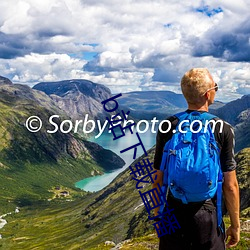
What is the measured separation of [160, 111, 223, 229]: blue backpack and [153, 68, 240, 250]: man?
35cm

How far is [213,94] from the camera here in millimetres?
11523

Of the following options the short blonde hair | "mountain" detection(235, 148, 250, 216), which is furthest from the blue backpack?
"mountain" detection(235, 148, 250, 216)

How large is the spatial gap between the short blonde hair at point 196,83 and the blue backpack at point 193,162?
2.28ft

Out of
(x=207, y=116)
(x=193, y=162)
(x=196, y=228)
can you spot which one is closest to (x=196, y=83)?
(x=207, y=116)

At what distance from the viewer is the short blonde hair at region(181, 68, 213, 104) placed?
11039mm

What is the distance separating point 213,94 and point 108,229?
180652mm

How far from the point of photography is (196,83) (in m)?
11.0

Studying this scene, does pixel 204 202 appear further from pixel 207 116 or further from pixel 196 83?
pixel 196 83

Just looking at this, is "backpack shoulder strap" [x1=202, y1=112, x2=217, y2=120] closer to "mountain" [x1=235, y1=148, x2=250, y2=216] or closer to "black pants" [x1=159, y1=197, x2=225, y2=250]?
"black pants" [x1=159, y1=197, x2=225, y2=250]

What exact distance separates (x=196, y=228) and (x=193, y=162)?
89.9 inches

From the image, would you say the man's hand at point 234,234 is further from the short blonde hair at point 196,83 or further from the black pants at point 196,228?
the short blonde hair at point 196,83

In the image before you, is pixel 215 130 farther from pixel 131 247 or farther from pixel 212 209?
pixel 131 247

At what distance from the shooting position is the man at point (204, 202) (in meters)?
10.9

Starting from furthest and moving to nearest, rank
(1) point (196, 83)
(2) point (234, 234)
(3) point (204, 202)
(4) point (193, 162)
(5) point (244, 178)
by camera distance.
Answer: (5) point (244, 178) < (2) point (234, 234) < (1) point (196, 83) < (3) point (204, 202) < (4) point (193, 162)
